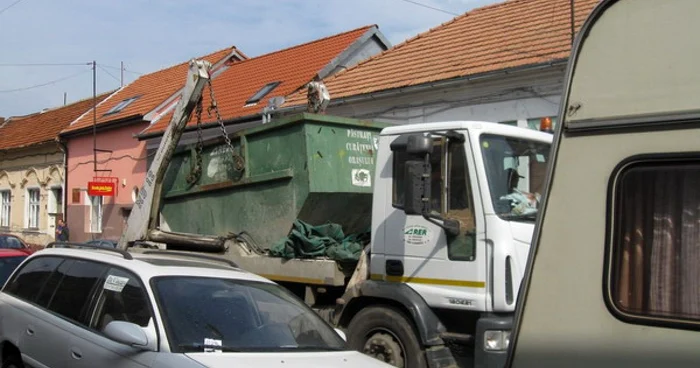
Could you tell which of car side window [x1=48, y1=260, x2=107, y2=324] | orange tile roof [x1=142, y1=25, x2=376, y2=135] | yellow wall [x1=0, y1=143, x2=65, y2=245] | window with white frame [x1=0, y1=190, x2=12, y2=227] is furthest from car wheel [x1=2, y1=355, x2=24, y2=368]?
window with white frame [x1=0, y1=190, x2=12, y2=227]

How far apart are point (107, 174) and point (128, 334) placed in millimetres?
22205

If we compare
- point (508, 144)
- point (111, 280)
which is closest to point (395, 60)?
point (508, 144)

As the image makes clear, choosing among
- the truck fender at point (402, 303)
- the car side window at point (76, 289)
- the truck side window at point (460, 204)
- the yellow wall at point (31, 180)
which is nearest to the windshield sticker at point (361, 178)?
the truck fender at point (402, 303)

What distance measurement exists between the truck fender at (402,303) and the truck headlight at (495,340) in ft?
1.49

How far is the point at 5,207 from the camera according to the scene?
32031mm

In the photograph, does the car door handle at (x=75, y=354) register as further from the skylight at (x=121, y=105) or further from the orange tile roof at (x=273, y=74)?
the skylight at (x=121, y=105)

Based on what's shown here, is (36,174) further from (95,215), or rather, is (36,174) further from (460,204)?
(460,204)

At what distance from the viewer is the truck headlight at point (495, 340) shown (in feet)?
17.6

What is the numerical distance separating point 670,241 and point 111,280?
3846mm

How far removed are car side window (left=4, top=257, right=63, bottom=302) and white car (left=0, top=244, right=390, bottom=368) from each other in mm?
18

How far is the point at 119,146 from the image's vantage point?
24.9 m

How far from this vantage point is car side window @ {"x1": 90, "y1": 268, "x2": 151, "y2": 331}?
470cm

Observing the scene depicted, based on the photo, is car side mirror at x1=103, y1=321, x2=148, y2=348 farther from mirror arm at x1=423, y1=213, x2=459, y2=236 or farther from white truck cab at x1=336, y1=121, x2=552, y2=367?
mirror arm at x1=423, y1=213, x2=459, y2=236

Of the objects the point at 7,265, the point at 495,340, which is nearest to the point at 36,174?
the point at 7,265
